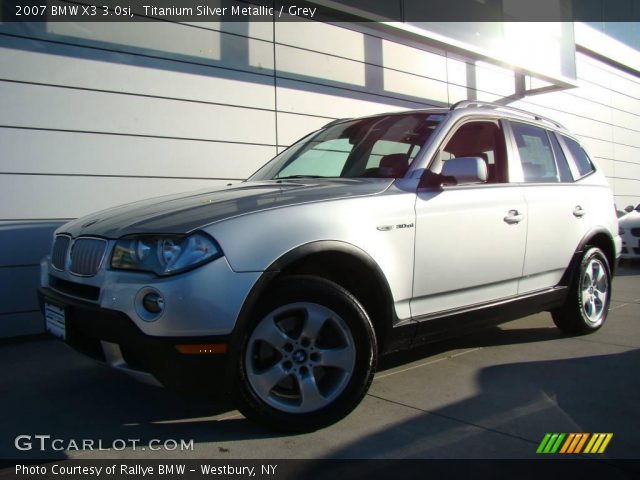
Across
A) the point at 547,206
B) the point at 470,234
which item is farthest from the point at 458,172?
the point at 547,206

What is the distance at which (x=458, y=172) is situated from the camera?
349 centimetres

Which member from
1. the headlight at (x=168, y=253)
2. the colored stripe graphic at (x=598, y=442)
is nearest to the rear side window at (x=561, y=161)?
the colored stripe graphic at (x=598, y=442)

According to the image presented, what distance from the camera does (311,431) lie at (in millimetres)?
2953

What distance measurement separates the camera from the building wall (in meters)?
5.29

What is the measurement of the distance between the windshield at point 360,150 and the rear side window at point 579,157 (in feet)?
5.90

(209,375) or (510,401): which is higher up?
(209,375)

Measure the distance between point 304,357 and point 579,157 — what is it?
136 inches

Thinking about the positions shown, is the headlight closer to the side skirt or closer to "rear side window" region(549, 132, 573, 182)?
the side skirt

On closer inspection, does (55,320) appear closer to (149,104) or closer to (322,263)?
(322,263)

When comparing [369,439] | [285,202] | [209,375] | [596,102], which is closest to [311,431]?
[369,439]

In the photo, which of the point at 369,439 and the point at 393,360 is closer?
the point at 369,439

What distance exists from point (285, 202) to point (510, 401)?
1.74 metres

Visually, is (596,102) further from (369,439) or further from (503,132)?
(369,439)

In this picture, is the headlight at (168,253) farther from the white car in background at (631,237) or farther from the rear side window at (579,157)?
the white car in background at (631,237)
